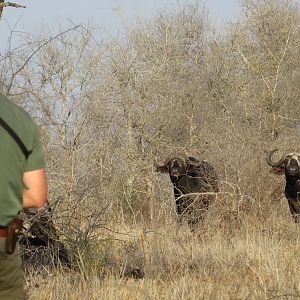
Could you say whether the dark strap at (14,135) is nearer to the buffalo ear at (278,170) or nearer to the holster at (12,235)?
the holster at (12,235)

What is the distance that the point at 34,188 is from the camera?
365 centimetres

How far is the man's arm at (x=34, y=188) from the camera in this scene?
11.9ft

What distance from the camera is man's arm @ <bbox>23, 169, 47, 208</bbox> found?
11.9 feet

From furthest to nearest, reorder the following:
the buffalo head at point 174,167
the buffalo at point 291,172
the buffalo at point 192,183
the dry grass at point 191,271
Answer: the buffalo head at point 174,167, the buffalo at point 291,172, the buffalo at point 192,183, the dry grass at point 191,271

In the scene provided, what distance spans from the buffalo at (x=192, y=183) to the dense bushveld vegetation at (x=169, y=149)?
0.34m

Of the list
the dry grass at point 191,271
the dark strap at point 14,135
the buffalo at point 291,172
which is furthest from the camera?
the buffalo at point 291,172

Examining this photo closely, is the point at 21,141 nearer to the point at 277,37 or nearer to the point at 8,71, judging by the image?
the point at 8,71

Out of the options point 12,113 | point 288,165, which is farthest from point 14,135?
point 288,165

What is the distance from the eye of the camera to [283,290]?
6.00 m

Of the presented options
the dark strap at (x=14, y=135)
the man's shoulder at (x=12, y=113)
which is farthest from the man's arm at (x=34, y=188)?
the man's shoulder at (x=12, y=113)

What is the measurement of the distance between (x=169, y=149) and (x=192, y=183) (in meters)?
2.97

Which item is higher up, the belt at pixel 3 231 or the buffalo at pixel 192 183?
the belt at pixel 3 231

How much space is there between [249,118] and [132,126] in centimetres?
522

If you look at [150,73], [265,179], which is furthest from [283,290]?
[150,73]
